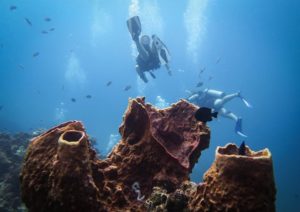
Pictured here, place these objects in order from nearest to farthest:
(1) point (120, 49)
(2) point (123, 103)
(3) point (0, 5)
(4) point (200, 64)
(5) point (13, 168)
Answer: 1. (5) point (13, 168)
2. (3) point (0, 5)
3. (4) point (200, 64)
4. (1) point (120, 49)
5. (2) point (123, 103)

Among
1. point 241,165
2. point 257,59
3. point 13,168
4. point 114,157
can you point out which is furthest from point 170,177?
point 257,59

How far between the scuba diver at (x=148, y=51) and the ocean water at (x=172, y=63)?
82.9 feet

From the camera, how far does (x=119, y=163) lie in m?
3.85

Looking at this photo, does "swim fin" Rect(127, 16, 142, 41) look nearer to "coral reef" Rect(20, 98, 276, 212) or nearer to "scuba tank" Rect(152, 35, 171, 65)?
"scuba tank" Rect(152, 35, 171, 65)

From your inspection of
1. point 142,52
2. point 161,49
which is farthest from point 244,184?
point 142,52

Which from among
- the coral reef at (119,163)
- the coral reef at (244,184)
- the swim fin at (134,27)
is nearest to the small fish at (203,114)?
the coral reef at (119,163)

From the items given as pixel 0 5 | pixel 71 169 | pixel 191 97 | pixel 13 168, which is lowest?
pixel 71 169

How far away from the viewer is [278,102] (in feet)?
372

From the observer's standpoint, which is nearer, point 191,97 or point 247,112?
point 191,97

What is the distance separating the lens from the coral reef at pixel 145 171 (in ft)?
8.88

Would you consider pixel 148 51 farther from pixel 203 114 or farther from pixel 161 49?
pixel 203 114

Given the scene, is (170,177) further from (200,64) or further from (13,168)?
(200,64)

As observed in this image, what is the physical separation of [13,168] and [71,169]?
936 cm

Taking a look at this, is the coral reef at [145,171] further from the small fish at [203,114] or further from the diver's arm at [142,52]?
the diver's arm at [142,52]
